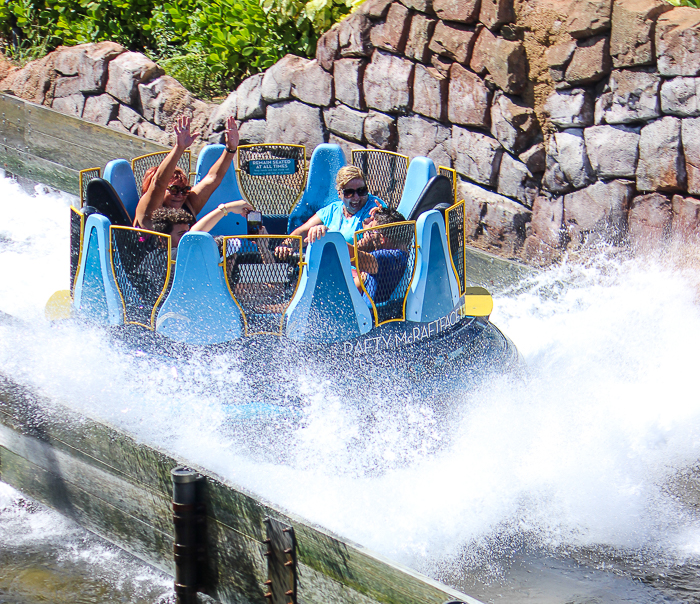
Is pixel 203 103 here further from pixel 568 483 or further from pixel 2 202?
pixel 568 483

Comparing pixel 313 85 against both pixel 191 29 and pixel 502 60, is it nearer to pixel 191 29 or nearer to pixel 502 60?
pixel 502 60

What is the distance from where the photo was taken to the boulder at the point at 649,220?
16.8ft

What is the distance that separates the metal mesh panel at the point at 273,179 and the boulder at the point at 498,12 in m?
1.82

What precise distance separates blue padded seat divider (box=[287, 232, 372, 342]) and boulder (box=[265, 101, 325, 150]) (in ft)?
11.4

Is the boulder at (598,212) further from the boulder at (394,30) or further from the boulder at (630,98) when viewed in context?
the boulder at (394,30)

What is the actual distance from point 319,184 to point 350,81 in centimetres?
191

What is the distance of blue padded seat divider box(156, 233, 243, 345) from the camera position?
3568 mm

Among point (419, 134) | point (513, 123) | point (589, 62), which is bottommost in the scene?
point (419, 134)

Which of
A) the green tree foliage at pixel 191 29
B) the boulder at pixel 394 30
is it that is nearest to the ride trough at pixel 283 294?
the boulder at pixel 394 30

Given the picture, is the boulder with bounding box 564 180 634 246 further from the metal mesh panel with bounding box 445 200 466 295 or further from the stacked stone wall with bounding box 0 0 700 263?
the metal mesh panel with bounding box 445 200 466 295

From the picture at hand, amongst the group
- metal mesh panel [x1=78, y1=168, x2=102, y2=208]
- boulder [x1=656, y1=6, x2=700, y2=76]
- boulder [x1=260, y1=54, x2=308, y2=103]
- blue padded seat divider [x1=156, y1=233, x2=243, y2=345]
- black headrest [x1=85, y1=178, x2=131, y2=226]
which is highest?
boulder [x1=656, y1=6, x2=700, y2=76]

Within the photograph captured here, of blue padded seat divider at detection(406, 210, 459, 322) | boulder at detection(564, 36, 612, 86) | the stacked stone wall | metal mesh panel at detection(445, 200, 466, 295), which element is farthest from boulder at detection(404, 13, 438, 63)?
blue padded seat divider at detection(406, 210, 459, 322)

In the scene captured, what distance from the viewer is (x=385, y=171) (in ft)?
16.2

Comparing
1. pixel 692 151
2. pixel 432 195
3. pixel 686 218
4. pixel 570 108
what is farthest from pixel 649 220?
pixel 432 195
